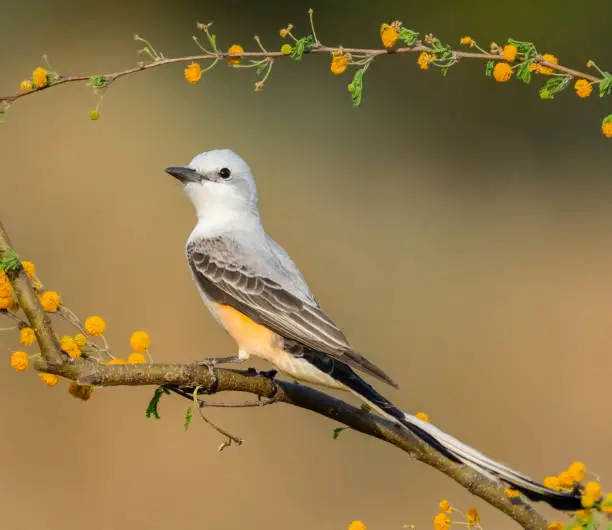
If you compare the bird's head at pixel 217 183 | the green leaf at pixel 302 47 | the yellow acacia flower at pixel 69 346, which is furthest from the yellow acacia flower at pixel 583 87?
the bird's head at pixel 217 183

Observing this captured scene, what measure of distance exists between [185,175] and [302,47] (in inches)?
69.3

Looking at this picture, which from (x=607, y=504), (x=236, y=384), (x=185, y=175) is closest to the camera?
(x=607, y=504)

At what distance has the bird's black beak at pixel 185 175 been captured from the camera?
4547 mm

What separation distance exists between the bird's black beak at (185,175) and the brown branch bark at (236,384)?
1490 mm

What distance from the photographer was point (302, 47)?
293cm

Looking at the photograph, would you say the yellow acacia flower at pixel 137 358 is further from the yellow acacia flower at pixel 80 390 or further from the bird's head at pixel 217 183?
the bird's head at pixel 217 183

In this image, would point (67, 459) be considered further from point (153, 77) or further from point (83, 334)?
point (83, 334)

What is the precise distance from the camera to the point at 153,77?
11664 millimetres

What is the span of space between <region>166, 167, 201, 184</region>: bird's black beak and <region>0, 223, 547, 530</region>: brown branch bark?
149cm

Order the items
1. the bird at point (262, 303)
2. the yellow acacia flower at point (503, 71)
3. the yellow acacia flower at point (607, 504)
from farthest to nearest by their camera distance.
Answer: the bird at point (262, 303), the yellow acacia flower at point (503, 71), the yellow acacia flower at point (607, 504)

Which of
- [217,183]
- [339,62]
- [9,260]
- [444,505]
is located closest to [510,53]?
[339,62]

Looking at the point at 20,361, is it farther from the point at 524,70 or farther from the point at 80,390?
the point at 524,70

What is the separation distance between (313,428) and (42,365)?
7167 mm

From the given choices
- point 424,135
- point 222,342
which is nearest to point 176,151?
point 222,342
